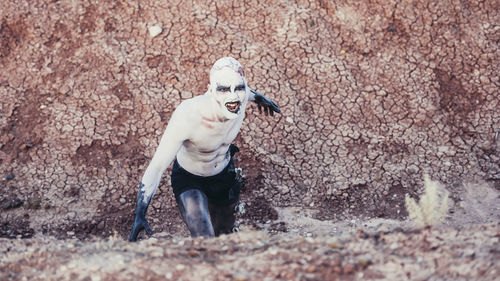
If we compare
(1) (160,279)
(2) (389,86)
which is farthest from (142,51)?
(1) (160,279)

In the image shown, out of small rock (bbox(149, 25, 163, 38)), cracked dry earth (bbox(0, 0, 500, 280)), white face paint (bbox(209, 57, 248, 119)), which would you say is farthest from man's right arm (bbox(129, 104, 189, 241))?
small rock (bbox(149, 25, 163, 38))

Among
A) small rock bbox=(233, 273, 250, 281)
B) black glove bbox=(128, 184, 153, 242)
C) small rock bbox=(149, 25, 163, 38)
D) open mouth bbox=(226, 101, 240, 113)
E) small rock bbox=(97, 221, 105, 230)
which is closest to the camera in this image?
small rock bbox=(233, 273, 250, 281)

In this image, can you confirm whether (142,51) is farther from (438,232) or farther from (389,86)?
(438,232)

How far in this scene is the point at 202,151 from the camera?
4.46 meters

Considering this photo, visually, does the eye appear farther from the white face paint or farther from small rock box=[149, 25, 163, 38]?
small rock box=[149, 25, 163, 38]

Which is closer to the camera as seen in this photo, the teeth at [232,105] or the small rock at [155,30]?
the teeth at [232,105]

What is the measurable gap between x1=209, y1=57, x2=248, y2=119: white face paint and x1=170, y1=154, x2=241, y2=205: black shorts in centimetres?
55

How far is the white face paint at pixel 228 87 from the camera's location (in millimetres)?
4211

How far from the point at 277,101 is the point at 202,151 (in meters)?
2.16

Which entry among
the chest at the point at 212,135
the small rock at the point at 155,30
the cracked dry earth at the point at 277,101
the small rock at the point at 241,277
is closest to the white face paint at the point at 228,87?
Answer: the chest at the point at 212,135

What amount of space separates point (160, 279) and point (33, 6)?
4.17 metres

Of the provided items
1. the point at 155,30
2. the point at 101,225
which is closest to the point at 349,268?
the point at 101,225

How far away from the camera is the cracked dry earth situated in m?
5.97

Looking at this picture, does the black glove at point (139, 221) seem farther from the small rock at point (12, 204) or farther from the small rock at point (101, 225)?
the small rock at point (12, 204)
